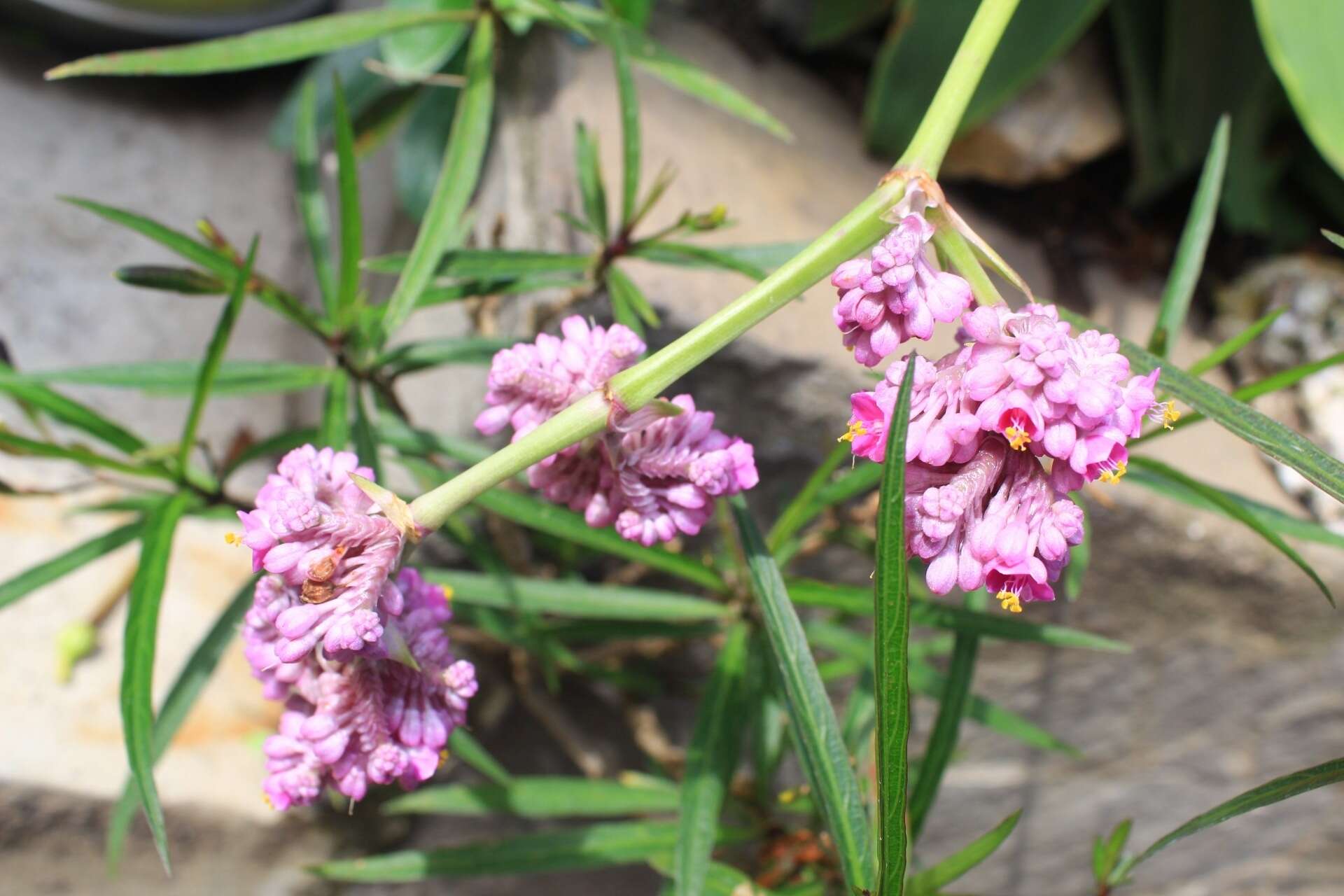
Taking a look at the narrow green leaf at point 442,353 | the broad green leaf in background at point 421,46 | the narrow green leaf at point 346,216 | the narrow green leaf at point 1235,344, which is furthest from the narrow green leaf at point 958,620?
the broad green leaf in background at point 421,46

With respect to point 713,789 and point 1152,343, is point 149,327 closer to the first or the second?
point 713,789

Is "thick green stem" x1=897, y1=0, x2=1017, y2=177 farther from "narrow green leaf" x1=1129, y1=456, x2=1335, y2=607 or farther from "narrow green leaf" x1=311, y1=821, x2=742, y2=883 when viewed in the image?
"narrow green leaf" x1=311, y1=821, x2=742, y2=883

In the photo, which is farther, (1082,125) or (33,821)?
(1082,125)

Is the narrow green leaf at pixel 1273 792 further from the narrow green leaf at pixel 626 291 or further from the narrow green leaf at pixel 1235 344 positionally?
the narrow green leaf at pixel 626 291

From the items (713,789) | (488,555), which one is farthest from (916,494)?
(488,555)

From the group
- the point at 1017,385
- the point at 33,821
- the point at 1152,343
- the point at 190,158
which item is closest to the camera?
the point at 1017,385

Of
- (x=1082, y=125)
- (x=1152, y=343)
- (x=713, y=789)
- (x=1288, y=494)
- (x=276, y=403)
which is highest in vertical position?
(x=1082, y=125)

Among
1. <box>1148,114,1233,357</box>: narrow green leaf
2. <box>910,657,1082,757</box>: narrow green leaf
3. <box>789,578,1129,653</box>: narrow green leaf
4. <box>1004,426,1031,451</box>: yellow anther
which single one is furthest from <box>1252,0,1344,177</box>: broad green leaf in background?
<box>1004,426,1031,451</box>: yellow anther
